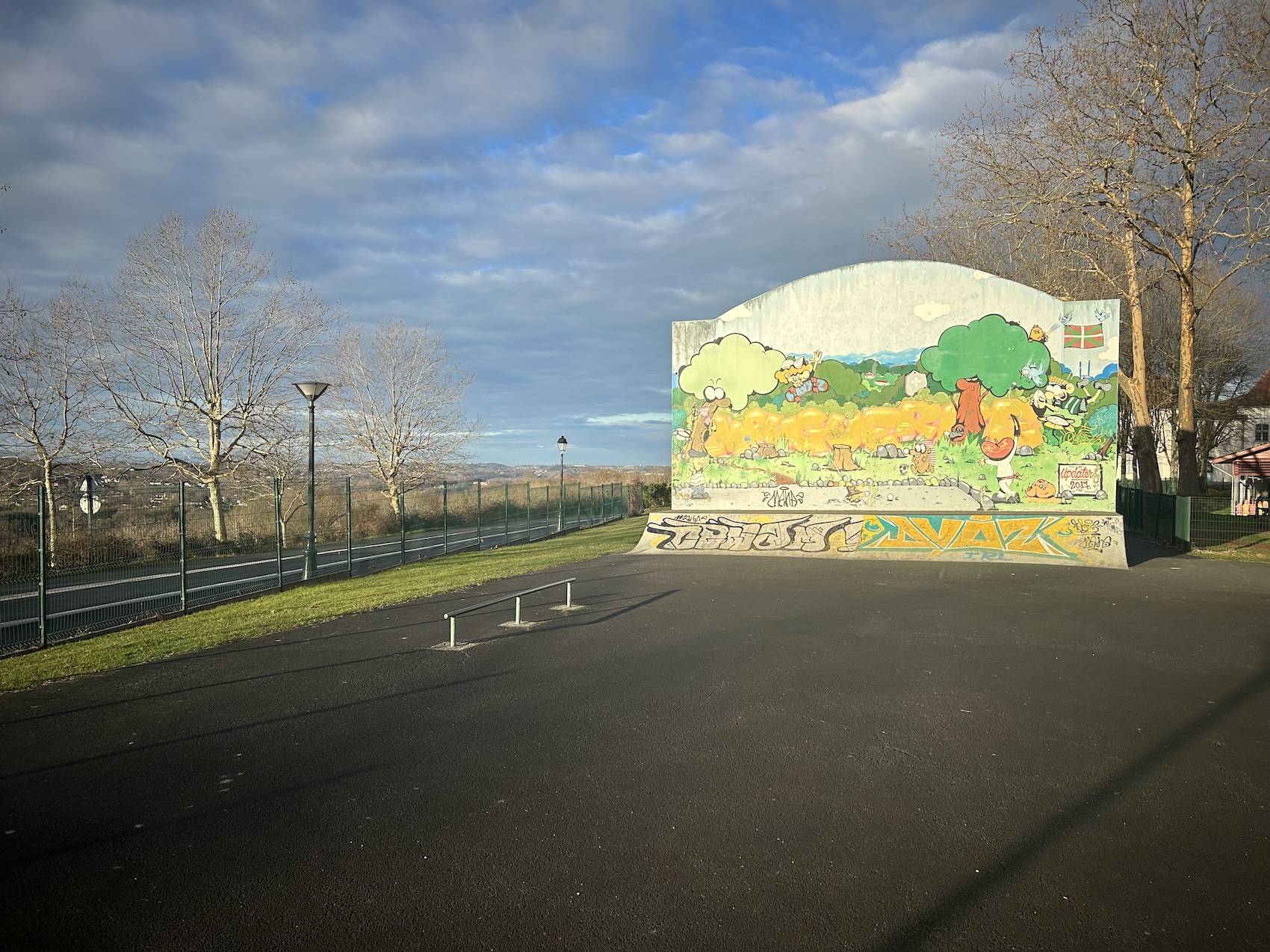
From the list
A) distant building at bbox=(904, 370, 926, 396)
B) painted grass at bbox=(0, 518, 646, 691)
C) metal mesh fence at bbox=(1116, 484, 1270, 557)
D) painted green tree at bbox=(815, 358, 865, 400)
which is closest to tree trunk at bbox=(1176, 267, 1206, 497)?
metal mesh fence at bbox=(1116, 484, 1270, 557)

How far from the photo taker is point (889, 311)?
20.8 m

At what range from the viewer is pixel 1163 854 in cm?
424

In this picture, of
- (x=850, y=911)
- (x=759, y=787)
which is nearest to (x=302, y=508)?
(x=759, y=787)

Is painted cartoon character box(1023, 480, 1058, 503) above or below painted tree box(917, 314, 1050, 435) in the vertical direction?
below

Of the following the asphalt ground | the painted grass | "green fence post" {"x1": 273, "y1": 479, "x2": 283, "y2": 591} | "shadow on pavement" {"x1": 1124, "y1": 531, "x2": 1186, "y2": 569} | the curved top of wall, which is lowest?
"shadow on pavement" {"x1": 1124, "y1": 531, "x2": 1186, "y2": 569}

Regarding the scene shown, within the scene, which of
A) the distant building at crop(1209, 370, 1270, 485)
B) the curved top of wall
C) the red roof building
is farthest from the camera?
the distant building at crop(1209, 370, 1270, 485)

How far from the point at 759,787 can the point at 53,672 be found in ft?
26.3

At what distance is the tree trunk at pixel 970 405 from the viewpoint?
2002 cm

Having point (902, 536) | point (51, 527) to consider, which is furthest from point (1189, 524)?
point (51, 527)

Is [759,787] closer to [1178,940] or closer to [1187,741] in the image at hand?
[1178,940]

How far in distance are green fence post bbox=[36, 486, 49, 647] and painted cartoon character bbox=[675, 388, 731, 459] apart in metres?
15.2

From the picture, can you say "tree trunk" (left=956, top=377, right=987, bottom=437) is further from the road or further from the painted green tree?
the road

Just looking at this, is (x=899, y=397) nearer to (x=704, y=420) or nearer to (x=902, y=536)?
(x=902, y=536)

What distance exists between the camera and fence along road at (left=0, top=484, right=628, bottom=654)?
35.4 feet
